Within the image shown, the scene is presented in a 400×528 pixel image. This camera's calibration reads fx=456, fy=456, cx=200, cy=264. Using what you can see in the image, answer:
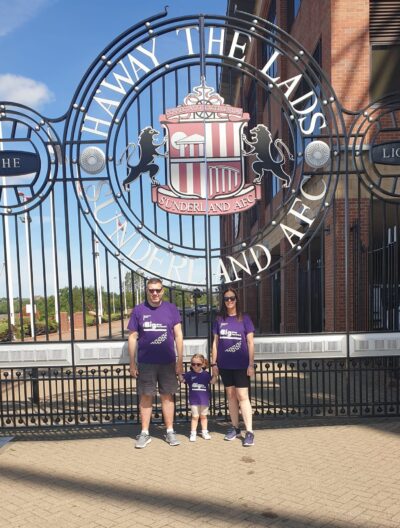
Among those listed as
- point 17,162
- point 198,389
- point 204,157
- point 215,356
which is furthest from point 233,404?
point 17,162

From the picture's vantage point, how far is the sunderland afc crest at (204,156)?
552 centimetres

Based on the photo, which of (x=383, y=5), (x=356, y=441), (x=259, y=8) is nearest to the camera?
(x=356, y=441)

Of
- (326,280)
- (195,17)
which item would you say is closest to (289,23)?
(326,280)

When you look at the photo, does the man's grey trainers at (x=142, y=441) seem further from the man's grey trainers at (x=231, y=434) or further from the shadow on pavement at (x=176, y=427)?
the man's grey trainers at (x=231, y=434)

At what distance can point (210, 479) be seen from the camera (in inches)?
160

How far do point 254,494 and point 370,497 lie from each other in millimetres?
922

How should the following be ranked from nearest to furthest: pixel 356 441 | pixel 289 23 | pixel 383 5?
pixel 356 441
pixel 383 5
pixel 289 23

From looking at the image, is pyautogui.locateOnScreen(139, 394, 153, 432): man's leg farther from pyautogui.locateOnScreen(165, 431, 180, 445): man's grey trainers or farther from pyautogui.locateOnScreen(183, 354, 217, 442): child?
pyautogui.locateOnScreen(183, 354, 217, 442): child

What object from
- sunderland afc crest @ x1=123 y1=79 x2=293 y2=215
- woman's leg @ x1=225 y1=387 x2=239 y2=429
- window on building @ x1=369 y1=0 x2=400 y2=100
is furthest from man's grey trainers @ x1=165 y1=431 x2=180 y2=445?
window on building @ x1=369 y1=0 x2=400 y2=100

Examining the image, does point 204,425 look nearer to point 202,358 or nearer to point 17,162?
point 202,358

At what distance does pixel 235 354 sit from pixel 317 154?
2597 millimetres

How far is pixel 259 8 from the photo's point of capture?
1819 cm

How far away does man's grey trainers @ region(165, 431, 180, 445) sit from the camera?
4971mm

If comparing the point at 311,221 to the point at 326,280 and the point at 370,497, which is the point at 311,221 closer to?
the point at 370,497
